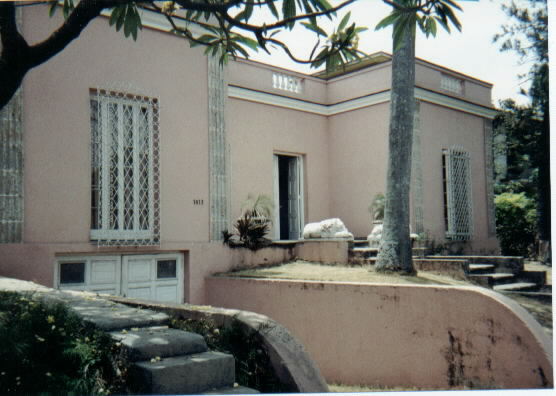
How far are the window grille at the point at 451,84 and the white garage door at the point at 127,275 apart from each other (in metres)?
5.64

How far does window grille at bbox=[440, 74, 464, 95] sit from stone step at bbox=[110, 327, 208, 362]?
7.81m

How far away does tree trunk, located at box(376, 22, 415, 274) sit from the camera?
675 centimetres

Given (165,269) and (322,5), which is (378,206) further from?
(322,5)

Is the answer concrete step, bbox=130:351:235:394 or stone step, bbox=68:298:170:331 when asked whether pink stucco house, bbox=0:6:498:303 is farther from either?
concrete step, bbox=130:351:235:394

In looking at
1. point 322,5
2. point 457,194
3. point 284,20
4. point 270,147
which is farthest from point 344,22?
point 457,194

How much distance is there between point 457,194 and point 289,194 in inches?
115

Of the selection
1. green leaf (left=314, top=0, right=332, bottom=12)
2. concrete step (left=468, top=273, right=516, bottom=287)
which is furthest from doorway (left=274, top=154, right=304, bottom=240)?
green leaf (left=314, top=0, right=332, bottom=12)

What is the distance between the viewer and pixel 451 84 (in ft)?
32.9

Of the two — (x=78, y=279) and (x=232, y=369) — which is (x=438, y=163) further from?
(x=232, y=369)

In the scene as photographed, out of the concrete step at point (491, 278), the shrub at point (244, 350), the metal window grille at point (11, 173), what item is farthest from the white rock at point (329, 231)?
the shrub at point (244, 350)

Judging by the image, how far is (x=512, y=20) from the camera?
17.3 ft

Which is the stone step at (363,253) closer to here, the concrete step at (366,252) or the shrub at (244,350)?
the concrete step at (366,252)

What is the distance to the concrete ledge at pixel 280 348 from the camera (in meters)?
3.36

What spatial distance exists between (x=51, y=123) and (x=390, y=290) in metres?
4.08
